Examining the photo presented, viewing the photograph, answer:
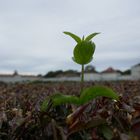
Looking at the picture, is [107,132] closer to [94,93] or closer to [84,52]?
[94,93]

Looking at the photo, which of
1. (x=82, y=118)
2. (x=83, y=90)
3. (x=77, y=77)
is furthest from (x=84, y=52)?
(x=77, y=77)

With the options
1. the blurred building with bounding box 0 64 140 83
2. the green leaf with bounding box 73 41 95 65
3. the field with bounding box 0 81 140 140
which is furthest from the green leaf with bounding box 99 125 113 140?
the blurred building with bounding box 0 64 140 83

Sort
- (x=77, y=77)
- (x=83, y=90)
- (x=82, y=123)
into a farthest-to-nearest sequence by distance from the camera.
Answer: (x=77, y=77), (x=83, y=90), (x=82, y=123)

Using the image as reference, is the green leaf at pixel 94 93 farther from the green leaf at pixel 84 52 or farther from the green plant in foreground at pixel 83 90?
the green leaf at pixel 84 52

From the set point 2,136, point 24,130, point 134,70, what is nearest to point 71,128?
point 24,130

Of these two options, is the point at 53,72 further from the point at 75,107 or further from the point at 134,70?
the point at 75,107
